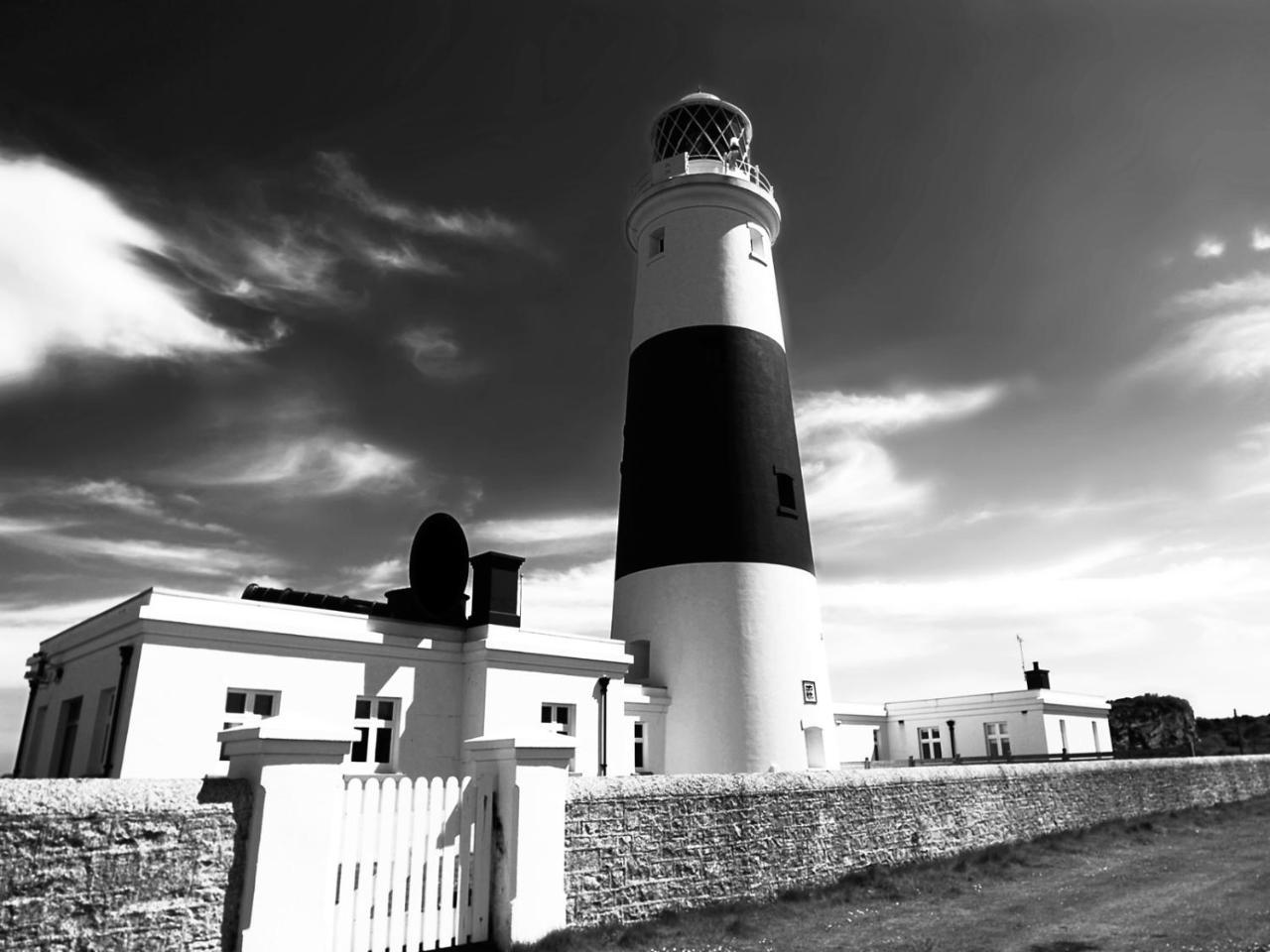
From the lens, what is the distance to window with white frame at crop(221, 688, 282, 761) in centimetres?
1332

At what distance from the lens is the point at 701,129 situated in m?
24.2

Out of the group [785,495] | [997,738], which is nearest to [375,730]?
[785,495]

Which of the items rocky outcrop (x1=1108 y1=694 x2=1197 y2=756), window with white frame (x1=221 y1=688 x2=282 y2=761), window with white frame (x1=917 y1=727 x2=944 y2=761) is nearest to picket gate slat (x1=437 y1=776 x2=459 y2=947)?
window with white frame (x1=221 y1=688 x2=282 y2=761)

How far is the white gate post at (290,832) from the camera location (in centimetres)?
730

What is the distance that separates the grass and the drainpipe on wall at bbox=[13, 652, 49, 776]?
12960mm

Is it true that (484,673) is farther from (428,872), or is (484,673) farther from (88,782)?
(88,782)

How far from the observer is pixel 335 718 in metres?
14.1

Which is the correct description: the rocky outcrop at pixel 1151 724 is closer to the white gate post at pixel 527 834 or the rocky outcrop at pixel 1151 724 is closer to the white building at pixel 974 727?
the white building at pixel 974 727

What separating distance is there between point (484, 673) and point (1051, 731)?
1057 inches

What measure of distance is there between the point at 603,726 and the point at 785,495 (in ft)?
23.3

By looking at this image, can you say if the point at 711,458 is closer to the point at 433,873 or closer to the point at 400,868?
the point at 433,873

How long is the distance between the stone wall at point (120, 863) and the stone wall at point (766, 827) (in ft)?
11.8

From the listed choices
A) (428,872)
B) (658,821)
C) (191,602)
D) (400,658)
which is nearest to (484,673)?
(400,658)

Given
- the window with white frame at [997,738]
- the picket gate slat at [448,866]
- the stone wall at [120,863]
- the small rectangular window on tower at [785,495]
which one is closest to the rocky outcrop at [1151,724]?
the window with white frame at [997,738]
